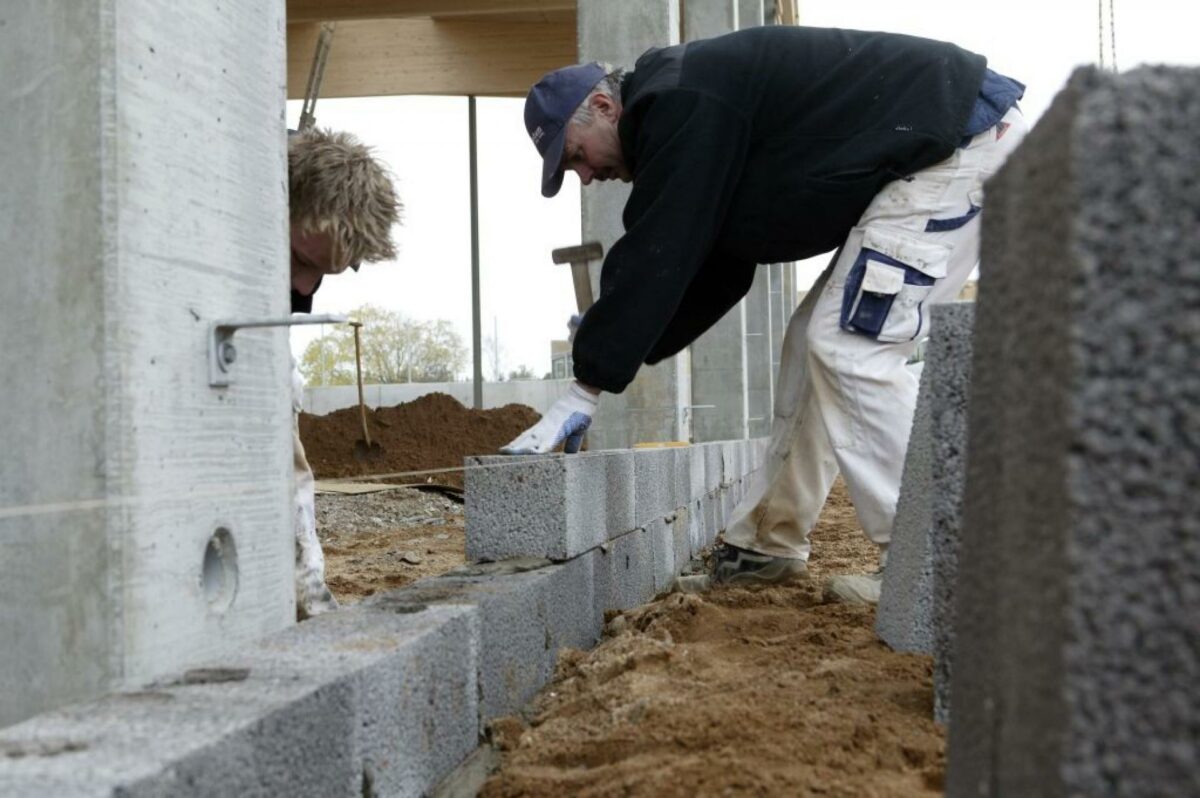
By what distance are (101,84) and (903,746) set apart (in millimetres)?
1555

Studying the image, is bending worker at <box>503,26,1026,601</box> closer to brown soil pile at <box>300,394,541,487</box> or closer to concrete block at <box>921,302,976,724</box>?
concrete block at <box>921,302,976,724</box>

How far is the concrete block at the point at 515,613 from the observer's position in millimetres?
2367

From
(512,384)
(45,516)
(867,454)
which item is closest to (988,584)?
(45,516)

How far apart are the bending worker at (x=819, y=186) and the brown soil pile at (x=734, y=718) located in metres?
0.62

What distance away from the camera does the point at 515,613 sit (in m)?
2.59

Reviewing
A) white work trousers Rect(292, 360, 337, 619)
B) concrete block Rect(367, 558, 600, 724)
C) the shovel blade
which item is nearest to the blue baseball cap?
white work trousers Rect(292, 360, 337, 619)

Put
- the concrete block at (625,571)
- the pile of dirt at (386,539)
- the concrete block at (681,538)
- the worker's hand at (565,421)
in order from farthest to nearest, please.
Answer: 1. the concrete block at (681,538)
2. the pile of dirt at (386,539)
3. the concrete block at (625,571)
4. the worker's hand at (565,421)

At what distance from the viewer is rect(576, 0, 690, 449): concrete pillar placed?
6484 millimetres

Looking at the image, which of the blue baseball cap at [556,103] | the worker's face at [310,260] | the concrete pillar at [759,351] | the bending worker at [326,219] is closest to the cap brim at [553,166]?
the blue baseball cap at [556,103]

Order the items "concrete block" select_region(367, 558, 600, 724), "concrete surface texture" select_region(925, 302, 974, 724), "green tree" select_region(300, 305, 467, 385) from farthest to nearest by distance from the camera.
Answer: "green tree" select_region(300, 305, 467, 385), "concrete block" select_region(367, 558, 600, 724), "concrete surface texture" select_region(925, 302, 974, 724)

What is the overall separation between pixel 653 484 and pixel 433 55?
872cm

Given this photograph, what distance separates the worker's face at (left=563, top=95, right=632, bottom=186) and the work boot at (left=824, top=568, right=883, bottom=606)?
1.42 m

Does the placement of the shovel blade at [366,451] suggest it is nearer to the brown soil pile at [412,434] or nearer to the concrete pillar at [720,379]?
the brown soil pile at [412,434]

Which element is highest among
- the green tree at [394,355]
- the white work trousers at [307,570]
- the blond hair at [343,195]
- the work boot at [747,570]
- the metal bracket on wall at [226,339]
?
the green tree at [394,355]
